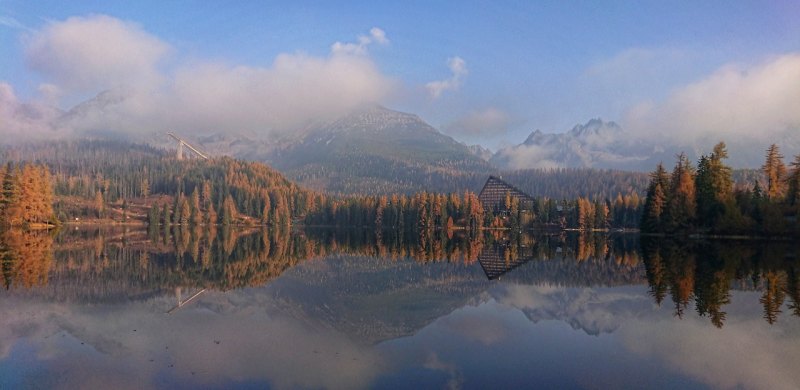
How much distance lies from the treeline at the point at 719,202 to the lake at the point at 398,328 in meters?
45.4

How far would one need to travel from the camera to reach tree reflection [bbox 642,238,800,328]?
28781mm

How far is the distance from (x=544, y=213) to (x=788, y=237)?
10459 centimetres

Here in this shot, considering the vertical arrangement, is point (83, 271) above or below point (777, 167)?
below

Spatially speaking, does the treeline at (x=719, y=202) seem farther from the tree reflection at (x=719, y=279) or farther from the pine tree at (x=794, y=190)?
the tree reflection at (x=719, y=279)

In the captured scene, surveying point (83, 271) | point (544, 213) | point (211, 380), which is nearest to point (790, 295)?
point (211, 380)

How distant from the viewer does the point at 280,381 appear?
16922 millimetres

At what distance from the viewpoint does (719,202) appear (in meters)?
93.0

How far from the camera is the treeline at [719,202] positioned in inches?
3351

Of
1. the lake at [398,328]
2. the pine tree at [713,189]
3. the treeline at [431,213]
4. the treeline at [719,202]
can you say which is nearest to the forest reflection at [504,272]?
the lake at [398,328]

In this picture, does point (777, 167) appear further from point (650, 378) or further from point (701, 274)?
point (650, 378)

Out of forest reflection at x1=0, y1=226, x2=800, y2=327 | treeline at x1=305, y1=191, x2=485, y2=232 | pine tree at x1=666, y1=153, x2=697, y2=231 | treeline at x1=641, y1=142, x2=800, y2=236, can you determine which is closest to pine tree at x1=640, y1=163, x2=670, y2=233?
treeline at x1=641, y1=142, x2=800, y2=236

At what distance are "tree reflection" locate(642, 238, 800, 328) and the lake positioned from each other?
0.62 feet

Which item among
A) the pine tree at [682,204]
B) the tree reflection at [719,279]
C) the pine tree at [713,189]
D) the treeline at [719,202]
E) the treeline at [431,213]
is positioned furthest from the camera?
the treeline at [431,213]

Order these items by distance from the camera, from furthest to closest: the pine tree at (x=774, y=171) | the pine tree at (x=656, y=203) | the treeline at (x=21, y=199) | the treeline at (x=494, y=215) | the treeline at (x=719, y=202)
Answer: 1. the treeline at (x=494, y=215)
2. the treeline at (x=21, y=199)
3. the pine tree at (x=656, y=203)
4. the pine tree at (x=774, y=171)
5. the treeline at (x=719, y=202)
